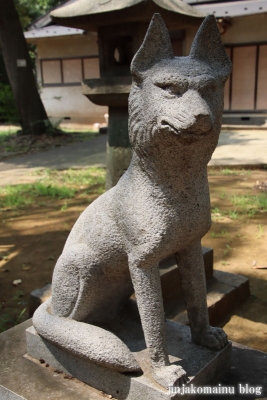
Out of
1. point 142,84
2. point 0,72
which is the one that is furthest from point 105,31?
point 0,72

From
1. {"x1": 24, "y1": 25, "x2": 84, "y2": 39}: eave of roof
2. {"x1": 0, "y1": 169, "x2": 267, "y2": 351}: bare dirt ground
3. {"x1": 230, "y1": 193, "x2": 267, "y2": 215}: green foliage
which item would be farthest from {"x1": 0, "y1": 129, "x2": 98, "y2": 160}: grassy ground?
{"x1": 230, "y1": 193, "x2": 267, "y2": 215}: green foliage

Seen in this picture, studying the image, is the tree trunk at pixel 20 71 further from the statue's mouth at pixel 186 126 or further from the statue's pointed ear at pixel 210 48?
the statue's mouth at pixel 186 126

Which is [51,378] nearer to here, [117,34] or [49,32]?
[117,34]

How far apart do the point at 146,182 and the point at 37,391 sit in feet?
3.48

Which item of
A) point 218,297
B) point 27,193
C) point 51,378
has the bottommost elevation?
A: point 27,193

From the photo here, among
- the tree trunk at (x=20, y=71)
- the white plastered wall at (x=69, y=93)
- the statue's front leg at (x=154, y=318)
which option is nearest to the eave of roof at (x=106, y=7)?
the statue's front leg at (x=154, y=318)

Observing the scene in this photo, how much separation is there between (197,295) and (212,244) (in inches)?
89.0

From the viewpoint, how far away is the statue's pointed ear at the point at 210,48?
1632mm

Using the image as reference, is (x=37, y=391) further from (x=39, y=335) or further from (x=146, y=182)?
(x=146, y=182)

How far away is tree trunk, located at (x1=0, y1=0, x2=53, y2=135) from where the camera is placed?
9.76m

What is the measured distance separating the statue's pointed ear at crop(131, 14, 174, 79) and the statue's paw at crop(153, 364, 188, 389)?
1182mm

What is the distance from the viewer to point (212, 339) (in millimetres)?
1986

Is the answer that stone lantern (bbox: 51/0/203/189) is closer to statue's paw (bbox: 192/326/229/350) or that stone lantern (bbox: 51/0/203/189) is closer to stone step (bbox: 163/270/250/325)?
→ stone step (bbox: 163/270/250/325)

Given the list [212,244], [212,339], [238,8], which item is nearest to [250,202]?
[212,244]
